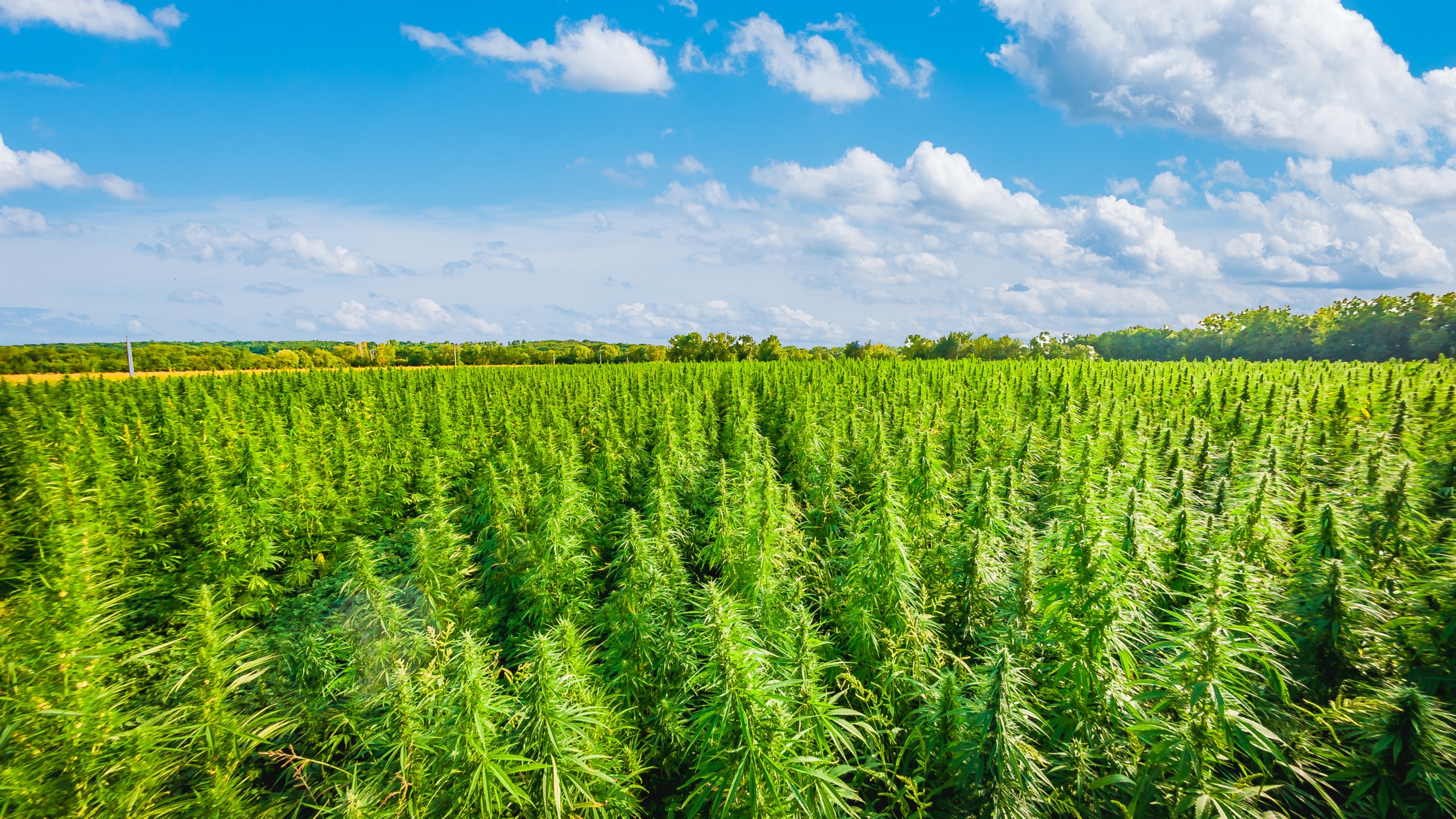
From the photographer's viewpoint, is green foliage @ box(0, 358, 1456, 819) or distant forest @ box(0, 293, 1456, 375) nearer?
green foliage @ box(0, 358, 1456, 819)

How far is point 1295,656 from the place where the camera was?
153 inches

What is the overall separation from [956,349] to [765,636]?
5699cm

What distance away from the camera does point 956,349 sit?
55875mm

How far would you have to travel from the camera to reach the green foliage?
8.51 ft

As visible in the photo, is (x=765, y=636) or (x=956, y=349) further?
(x=956, y=349)

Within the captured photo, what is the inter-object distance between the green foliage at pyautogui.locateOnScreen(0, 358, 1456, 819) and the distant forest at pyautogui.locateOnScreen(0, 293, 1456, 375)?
3393 centimetres

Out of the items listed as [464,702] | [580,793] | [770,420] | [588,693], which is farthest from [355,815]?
[770,420]

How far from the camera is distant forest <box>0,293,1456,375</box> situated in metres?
44.7

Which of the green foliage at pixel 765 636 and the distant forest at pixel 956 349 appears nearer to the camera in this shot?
the green foliage at pixel 765 636

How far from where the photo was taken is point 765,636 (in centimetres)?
431

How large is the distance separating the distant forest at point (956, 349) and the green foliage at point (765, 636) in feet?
111

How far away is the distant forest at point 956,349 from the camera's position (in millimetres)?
44688

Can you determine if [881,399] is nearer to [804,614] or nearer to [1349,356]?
[804,614]

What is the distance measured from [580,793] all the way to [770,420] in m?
14.9
